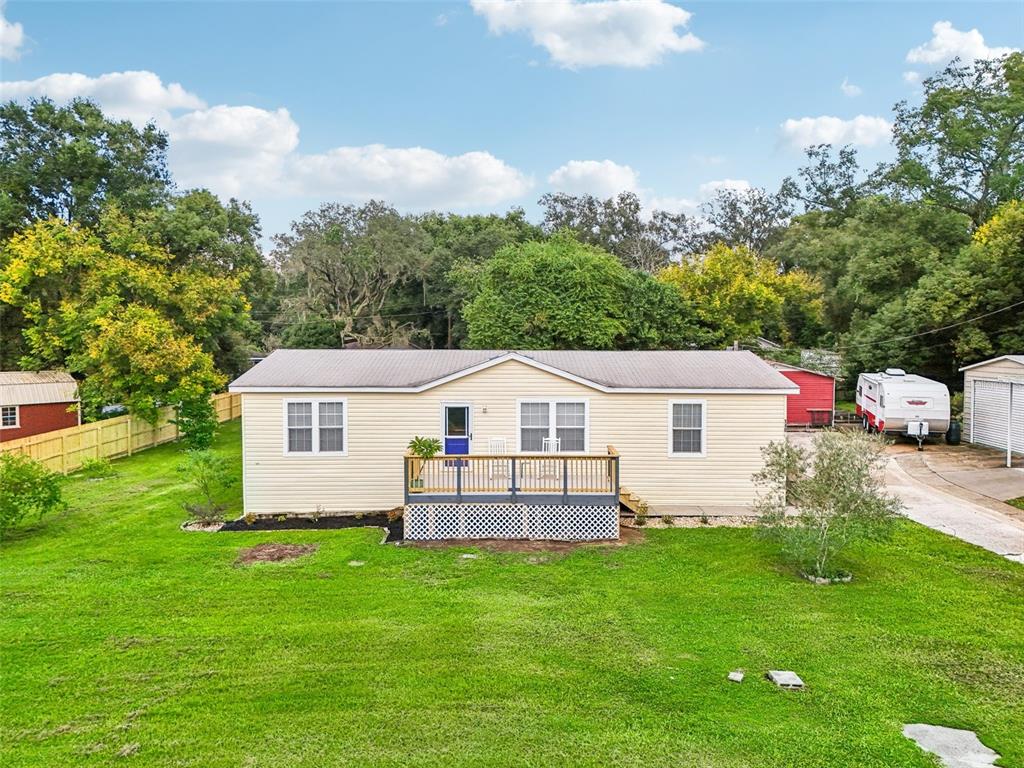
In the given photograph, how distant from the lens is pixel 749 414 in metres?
12.8

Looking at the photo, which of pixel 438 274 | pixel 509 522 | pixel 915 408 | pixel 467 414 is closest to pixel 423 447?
pixel 467 414

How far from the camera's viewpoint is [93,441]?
60.3 ft

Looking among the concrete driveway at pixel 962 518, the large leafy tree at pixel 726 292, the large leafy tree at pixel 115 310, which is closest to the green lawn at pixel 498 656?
the concrete driveway at pixel 962 518

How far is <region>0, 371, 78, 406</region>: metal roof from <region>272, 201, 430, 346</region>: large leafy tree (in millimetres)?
18127

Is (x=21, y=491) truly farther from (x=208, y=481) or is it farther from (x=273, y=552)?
(x=273, y=552)

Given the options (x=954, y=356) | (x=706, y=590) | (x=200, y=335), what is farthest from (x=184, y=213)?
(x=954, y=356)

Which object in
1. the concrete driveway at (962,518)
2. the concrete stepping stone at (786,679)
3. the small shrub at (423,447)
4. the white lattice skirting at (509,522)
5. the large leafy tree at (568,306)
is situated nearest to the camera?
the concrete stepping stone at (786,679)

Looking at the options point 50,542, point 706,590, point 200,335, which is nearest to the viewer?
point 706,590

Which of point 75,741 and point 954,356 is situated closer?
point 75,741

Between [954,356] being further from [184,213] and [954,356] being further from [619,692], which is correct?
[184,213]

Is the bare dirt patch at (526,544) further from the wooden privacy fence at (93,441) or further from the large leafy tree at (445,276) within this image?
the large leafy tree at (445,276)

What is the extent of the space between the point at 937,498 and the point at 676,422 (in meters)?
6.66

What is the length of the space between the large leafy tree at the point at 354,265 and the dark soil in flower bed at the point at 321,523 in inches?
1107

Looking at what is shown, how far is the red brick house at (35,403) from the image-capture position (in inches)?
806
